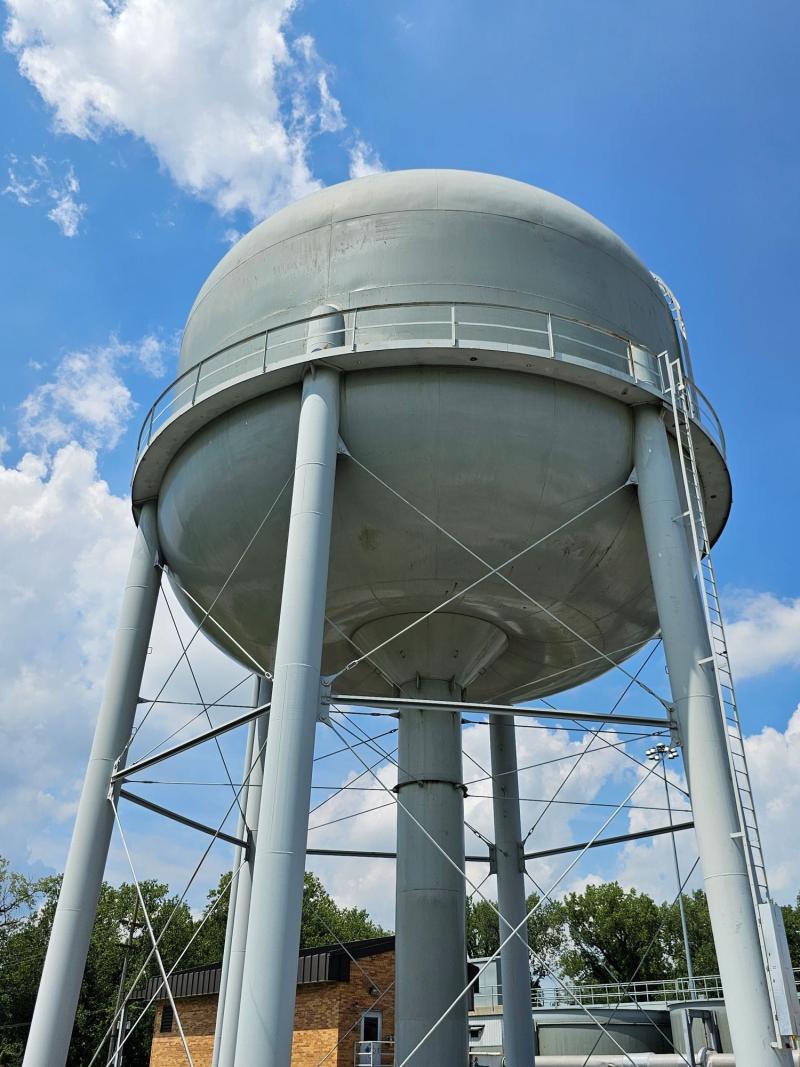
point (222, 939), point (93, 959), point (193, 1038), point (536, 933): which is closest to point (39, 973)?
point (93, 959)

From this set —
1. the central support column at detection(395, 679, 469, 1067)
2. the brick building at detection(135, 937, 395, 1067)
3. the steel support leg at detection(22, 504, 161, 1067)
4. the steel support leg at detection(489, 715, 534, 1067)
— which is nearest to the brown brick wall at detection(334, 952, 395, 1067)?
the brick building at detection(135, 937, 395, 1067)

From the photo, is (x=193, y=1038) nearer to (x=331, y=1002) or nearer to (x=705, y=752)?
(x=331, y=1002)

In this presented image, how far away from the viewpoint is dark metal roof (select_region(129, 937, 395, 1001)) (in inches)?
693

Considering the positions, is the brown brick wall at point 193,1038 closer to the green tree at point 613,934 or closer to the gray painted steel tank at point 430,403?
the gray painted steel tank at point 430,403

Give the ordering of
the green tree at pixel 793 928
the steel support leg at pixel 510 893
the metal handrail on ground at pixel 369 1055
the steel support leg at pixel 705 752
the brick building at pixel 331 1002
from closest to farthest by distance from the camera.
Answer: the steel support leg at pixel 705 752
the steel support leg at pixel 510 893
the metal handrail on ground at pixel 369 1055
the brick building at pixel 331 1002
the green tree at pixel 793 928

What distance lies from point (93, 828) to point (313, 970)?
10123mm

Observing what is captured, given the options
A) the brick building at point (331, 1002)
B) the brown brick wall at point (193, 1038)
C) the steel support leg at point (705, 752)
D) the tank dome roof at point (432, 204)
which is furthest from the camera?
the brown brick wall at point (193, 1038)

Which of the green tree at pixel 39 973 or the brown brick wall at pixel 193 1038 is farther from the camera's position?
the green tree at pixel 39 973

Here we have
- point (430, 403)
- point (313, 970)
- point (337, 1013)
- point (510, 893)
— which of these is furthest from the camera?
point (313, 970)

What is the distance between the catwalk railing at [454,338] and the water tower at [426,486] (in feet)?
0.09

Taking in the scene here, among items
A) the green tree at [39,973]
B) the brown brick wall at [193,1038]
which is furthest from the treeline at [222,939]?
the brown brick wall at [193,1038]

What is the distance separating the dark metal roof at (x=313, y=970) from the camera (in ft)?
57.7

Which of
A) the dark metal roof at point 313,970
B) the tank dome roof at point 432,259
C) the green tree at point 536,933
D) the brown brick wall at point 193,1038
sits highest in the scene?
the green tree at point 536,933

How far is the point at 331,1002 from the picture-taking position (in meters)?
17.5
